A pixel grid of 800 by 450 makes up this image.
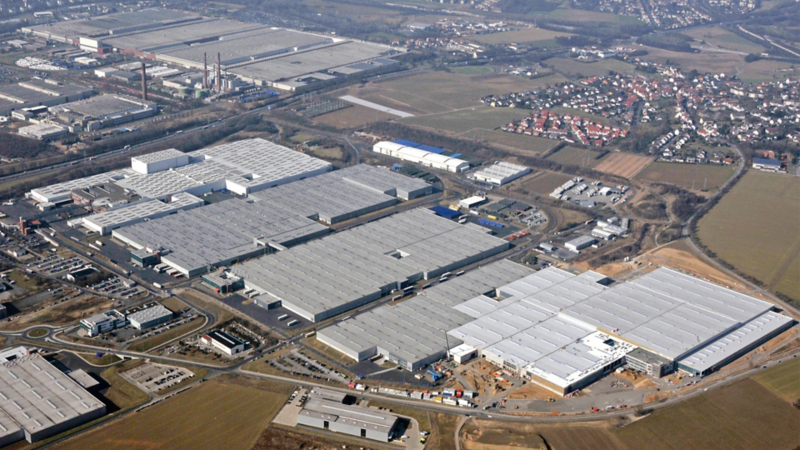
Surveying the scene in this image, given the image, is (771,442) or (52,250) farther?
(52,250)

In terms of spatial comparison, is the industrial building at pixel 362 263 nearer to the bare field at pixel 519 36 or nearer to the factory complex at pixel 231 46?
the factory complex at pixel 231 46

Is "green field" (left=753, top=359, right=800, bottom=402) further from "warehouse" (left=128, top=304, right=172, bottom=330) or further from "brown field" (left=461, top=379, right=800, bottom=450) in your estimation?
"warehouse" (left=128, top=304, right=172, bottom=330)

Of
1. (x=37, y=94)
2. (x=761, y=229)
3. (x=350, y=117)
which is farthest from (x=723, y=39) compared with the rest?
(x=37, y=94)

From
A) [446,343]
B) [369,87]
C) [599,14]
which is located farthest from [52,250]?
[599,14]

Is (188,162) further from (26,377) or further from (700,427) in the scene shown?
(700,427)

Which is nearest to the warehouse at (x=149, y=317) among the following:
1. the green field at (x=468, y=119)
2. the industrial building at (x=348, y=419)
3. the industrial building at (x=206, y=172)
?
the industrial building at (x=348, y=419)

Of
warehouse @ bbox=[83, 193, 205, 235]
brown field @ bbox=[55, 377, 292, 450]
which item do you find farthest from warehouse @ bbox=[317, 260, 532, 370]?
warehouse @ bbox=[83, 193, 205, 235]
